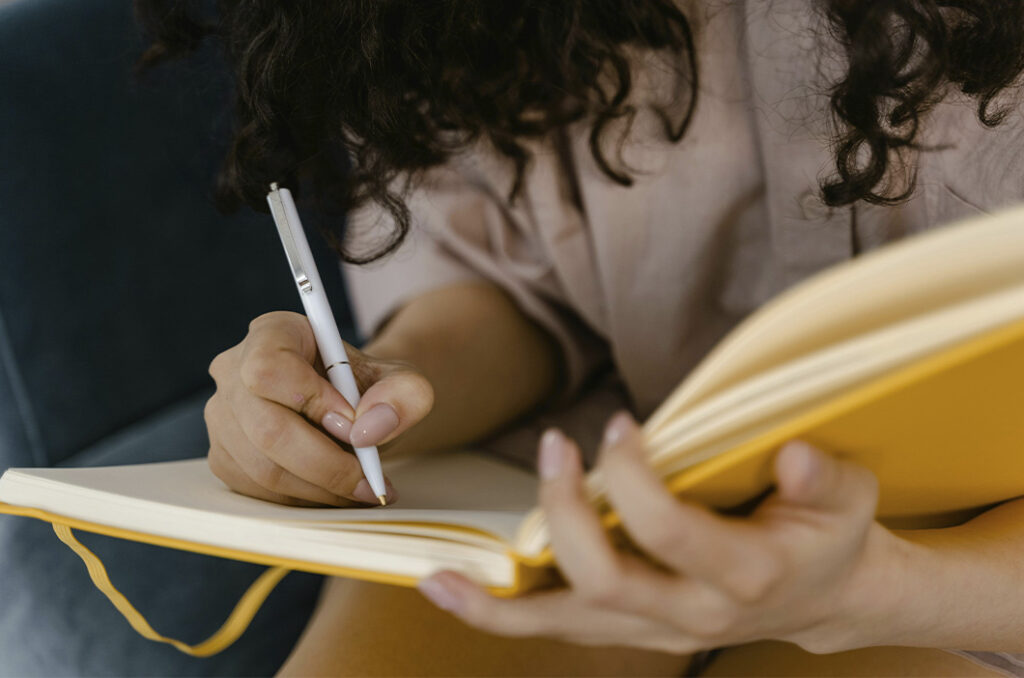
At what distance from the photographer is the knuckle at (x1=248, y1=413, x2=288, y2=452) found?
449 millimetres

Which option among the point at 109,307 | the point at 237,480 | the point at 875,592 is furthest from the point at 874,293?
the point at 109,307

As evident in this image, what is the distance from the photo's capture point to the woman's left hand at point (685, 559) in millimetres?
295

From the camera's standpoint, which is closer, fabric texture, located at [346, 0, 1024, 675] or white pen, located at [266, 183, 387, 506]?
white pen, located at [266, 183, 387, 506]

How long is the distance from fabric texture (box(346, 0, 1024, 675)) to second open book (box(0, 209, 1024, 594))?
0.25 m

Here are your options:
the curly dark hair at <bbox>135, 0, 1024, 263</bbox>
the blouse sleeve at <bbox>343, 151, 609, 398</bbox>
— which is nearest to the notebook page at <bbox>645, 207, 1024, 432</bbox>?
the curly dark hair at <bbox>135, 0, 1024, 263</bbox>

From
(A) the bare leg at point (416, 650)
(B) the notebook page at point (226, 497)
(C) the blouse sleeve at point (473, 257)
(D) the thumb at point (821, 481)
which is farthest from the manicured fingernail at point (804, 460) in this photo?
(C) the blouse sleeve at point (473, 257)

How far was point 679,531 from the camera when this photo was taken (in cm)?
29

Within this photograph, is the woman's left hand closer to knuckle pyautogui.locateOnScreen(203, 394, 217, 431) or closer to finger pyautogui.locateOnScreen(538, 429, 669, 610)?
finger pyautogui.locateOnScreen(538, 429, 669, 610)

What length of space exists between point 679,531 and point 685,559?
0.7 inches

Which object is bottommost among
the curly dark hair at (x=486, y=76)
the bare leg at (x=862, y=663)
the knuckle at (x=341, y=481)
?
the bare leg at (x=862, y=663)

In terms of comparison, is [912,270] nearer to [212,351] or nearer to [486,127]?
[486,127]

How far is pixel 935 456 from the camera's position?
36cm

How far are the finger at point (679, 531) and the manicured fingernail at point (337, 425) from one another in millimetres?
193

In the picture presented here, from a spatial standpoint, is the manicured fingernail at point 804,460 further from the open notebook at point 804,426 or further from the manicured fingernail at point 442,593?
the manicured fingernail at point 442,593
